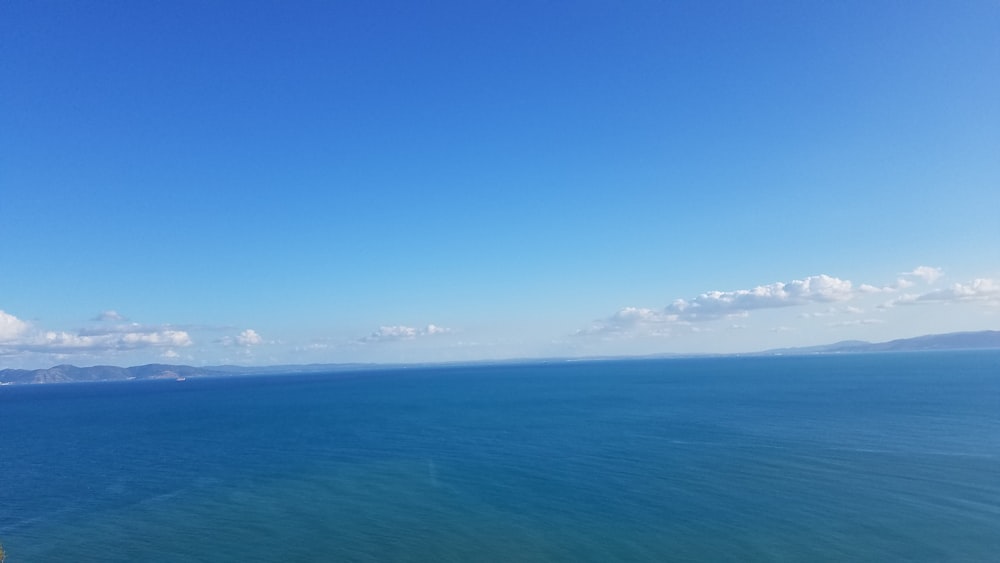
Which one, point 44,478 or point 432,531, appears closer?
point 432,531

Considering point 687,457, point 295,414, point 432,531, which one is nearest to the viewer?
point 432,531

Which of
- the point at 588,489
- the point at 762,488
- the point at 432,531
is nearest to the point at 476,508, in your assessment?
the point at 432,531

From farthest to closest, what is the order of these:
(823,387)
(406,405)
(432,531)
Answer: (823,387)
(406,405)
(432,531)

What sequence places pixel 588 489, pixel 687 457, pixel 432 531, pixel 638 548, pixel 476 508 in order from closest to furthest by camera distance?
1. pixel 638 548
2. pixel 432 531
3. pixel 476 508
4. pixel 588 489
5. pixel 687 457

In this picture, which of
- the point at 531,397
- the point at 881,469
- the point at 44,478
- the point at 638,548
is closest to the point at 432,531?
the point at 638,548

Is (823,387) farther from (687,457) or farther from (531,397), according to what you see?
(687,457)

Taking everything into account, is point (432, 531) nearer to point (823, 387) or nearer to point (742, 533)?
point (742, 533)
